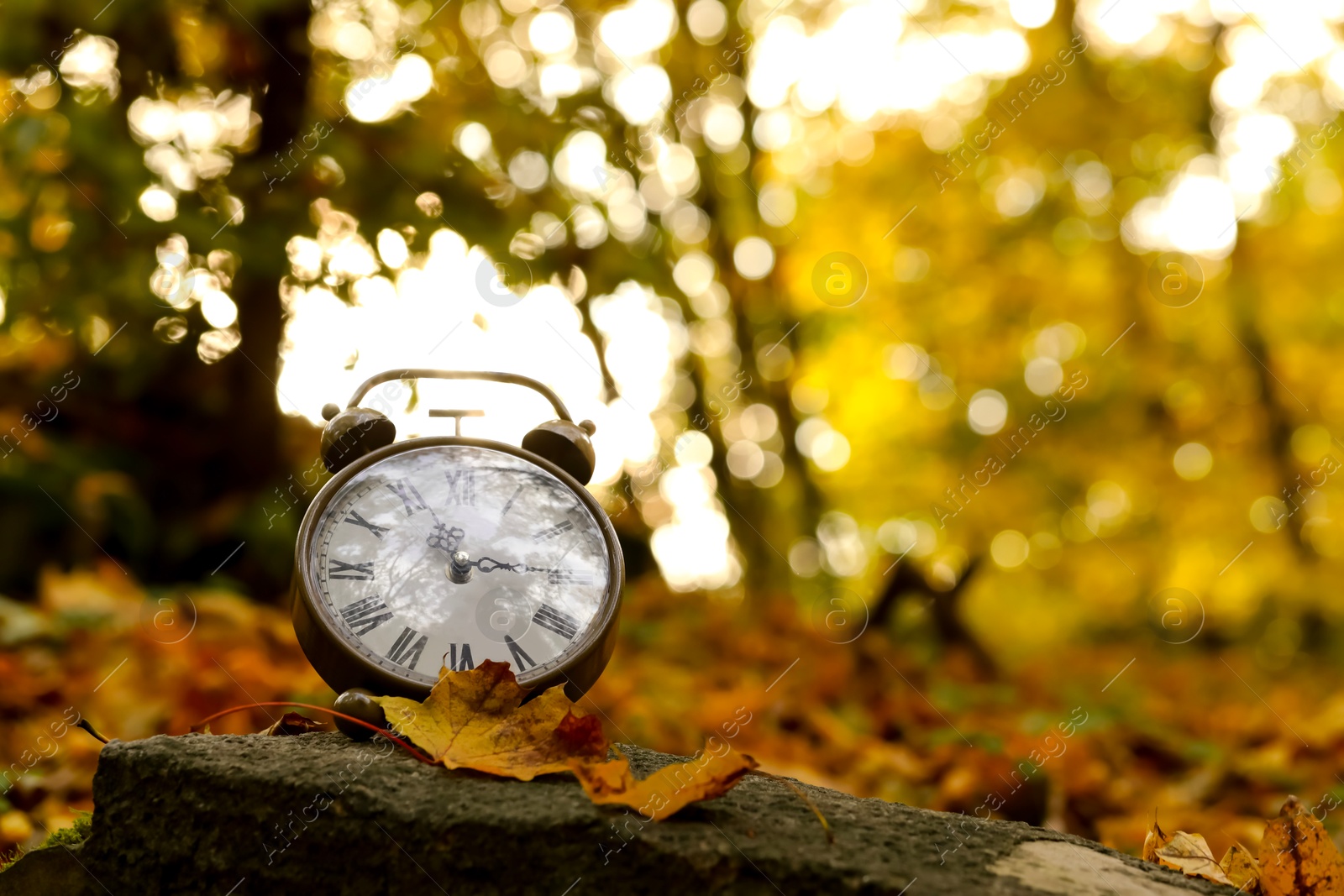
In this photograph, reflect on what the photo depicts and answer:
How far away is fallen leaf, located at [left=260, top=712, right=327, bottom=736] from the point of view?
183cm

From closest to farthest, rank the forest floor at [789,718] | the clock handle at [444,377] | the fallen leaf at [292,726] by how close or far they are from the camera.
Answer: the fallen leaf at [292,726] < the clock handle at [444,377] < the forest floor at [789,718]

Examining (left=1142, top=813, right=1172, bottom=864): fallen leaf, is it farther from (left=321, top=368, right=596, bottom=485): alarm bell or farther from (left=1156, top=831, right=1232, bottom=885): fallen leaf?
(left=321, top=368, right=596, bottom=485): alarm bell

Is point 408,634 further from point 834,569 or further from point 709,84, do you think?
point 834,569

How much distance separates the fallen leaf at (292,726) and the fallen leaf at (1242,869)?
159 cm

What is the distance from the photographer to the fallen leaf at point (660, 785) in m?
1.27

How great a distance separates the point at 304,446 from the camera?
5219 mm

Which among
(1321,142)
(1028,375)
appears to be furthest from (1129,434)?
(1321,142)

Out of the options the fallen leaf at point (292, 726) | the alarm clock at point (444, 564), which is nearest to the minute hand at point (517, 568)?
the alarm clock at point (444, 564)

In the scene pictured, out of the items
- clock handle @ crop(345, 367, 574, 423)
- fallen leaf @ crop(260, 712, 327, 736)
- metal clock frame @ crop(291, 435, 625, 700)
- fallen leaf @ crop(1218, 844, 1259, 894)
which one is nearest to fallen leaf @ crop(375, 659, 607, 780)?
metal clock frame @ crop(291, 435, 625, 700)

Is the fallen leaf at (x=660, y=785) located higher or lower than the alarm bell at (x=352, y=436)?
lower

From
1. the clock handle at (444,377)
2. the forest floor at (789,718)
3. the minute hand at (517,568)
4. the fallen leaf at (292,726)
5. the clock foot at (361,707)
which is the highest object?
the clock handle at (444,377)

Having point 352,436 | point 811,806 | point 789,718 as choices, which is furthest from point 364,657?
point 789,718

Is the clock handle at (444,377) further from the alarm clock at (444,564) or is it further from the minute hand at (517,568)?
the minute hand at (517,568)

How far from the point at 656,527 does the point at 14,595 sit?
3435mm
